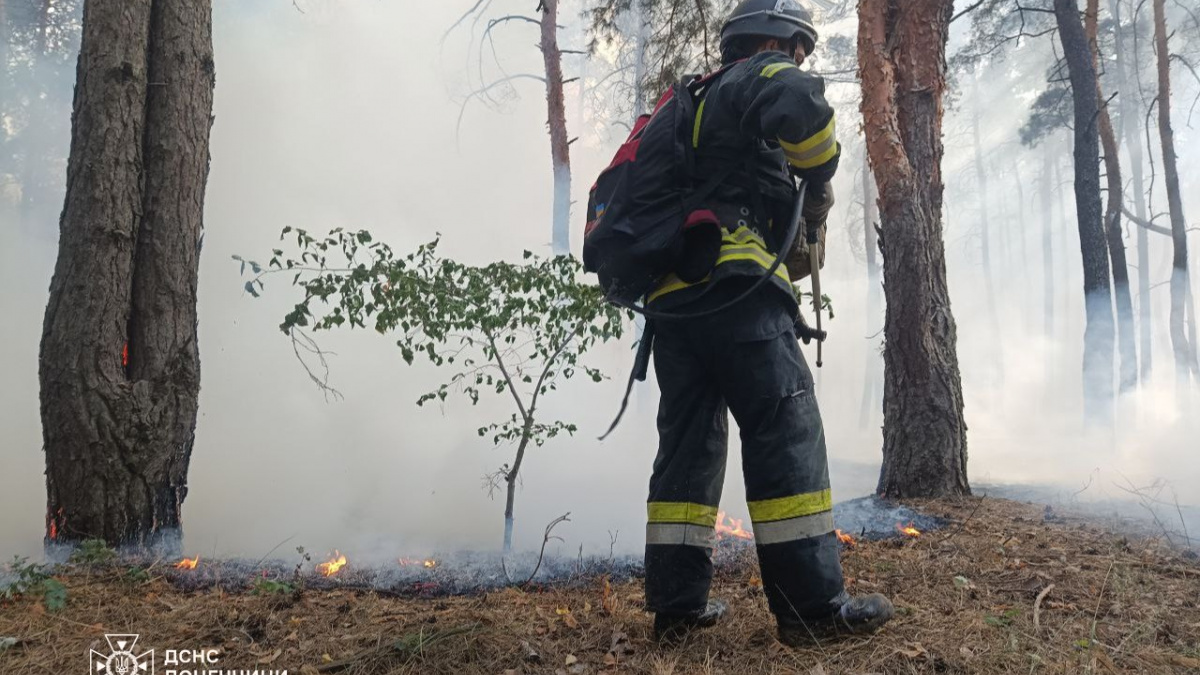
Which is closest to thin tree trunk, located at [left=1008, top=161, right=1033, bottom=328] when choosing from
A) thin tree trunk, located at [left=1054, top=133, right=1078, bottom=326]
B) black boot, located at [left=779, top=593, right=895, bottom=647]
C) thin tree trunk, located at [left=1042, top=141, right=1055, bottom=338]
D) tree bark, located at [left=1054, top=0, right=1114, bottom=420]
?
thin tree trunk, located at [left=1042, top=141, right=1055, bottom=338]

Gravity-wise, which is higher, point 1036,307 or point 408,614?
point 1036,307

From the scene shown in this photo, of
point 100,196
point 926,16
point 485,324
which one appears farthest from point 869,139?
point 100,196

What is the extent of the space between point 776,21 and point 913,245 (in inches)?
143

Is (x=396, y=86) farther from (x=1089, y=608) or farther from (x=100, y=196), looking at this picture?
(x=1089, y=608)

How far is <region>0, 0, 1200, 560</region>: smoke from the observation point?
677cm

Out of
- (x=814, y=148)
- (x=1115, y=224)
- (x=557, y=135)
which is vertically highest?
(x=557, y=135)

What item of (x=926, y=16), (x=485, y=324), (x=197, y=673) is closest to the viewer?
(x=197, y=673)

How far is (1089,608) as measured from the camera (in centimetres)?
257

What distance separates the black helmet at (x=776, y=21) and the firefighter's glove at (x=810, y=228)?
621mm

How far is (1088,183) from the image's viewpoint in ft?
29.8

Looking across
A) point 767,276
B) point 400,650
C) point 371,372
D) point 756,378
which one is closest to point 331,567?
point 400,650

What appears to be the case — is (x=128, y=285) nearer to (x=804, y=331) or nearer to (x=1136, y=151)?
(x=804, y=331)

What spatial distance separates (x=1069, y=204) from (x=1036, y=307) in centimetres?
1183

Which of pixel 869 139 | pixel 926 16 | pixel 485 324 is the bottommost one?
pixel 485 324
